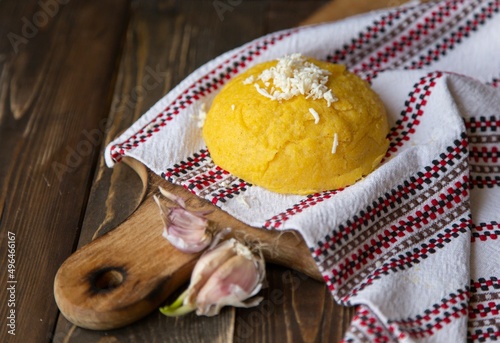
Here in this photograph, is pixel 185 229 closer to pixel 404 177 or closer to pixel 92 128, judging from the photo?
pixel 404 177

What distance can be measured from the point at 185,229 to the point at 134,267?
0.51ft

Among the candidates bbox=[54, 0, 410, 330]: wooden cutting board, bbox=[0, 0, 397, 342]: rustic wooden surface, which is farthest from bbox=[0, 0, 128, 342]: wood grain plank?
bbox=[54, 0, 410, 330]: wooden cutting board

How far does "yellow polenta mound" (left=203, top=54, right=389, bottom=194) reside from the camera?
184cm

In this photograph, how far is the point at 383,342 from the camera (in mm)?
1578

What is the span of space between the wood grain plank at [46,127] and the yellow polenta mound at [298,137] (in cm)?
51

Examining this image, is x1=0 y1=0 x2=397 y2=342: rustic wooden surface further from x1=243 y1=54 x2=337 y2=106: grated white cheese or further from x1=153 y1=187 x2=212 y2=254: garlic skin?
x1=243 y1=54 x2=337 y2=106: grated white cheese

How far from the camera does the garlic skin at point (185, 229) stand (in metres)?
1.74

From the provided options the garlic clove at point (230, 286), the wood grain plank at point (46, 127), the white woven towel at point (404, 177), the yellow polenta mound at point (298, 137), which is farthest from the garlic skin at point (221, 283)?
the wood grain plank at point (46, 127)

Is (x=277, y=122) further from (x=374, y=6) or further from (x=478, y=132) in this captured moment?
(x=374, y=6)

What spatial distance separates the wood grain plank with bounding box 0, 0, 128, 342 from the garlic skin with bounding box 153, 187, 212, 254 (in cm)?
35

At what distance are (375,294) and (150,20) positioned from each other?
1617 millimetres

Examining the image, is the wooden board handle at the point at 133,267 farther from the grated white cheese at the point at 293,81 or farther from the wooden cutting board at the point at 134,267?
the grated white cheese at the point at 293,81

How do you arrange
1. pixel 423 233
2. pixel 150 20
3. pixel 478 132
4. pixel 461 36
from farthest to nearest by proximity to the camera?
pixel 150 20 → pixel 461 36 → pixel 478 132 → pixel 423 233

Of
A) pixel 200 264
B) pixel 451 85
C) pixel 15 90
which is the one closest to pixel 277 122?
pixel 200 264
